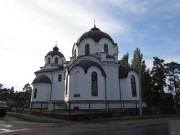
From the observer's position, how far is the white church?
2680 cm

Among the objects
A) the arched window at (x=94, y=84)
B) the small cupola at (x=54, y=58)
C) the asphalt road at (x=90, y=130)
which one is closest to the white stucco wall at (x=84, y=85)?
the arched window at (x=94, y=84)

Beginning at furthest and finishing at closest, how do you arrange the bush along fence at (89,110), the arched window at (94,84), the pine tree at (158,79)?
1. the pine tree at (158,79)
2. the arched window at (94,84)
3. the bush along fence at (89,110)

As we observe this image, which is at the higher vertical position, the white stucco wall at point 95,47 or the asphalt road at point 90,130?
the white stucco wall at point 95,47

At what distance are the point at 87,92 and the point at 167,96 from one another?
A: 81.4 feet

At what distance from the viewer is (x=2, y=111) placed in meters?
20.0

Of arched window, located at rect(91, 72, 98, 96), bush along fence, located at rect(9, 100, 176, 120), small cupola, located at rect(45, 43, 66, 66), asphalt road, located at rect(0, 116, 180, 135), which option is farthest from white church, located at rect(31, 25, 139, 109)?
asphalt road, located at rect(0, 116, 180, 135)

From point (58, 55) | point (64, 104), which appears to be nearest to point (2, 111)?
point (64, 104)

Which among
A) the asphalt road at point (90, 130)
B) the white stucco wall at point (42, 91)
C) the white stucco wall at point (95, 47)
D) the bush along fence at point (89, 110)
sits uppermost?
the white stucco wall at point (95, 47)

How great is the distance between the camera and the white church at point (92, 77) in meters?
26.8

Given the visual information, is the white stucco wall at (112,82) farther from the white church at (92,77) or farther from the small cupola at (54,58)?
the small cupola at (54,58)

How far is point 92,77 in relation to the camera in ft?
89.5

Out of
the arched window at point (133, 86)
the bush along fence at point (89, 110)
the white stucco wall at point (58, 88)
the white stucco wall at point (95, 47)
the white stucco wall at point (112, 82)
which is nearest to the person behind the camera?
the bush along fence at point (89, 110)

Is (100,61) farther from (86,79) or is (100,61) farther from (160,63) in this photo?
(160,63)

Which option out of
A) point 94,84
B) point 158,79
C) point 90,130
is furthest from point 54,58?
point 90,130
